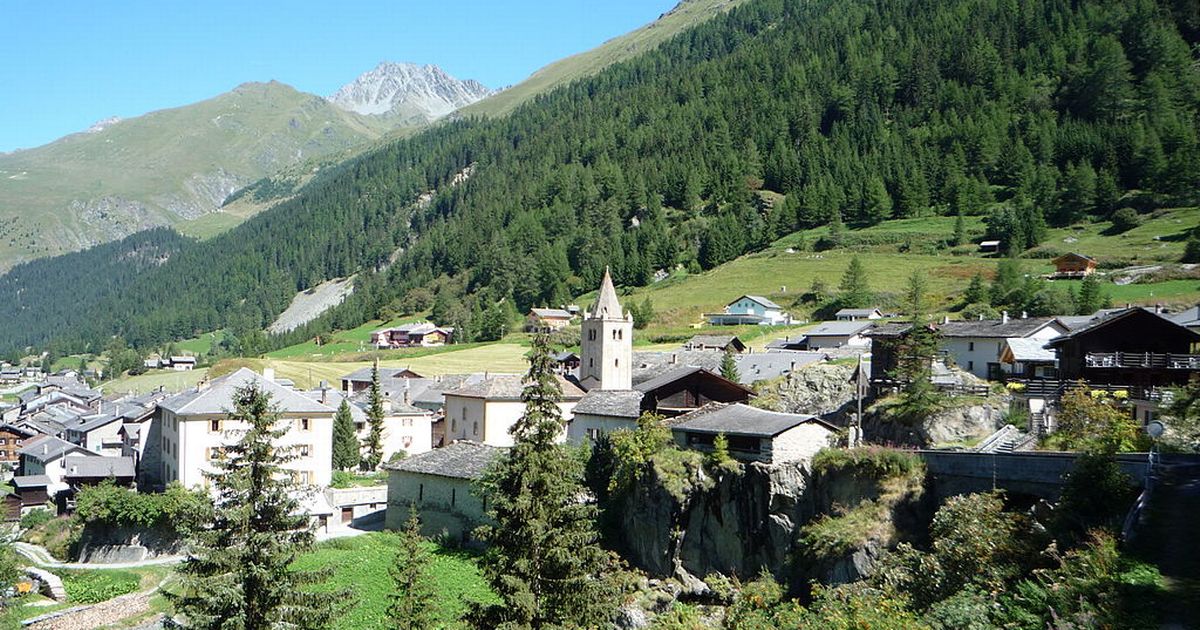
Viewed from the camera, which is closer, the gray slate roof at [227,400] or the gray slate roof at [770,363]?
the gray slate roof at [227,400]

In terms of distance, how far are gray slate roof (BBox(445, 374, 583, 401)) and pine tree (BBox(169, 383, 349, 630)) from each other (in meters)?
38.8

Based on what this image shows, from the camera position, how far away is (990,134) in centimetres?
15300

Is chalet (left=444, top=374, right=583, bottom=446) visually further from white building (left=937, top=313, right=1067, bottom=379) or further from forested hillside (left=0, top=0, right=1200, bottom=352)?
forested hillside (left=0, top=0, right=1200, bottom=352)

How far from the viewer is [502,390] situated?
62281 mm

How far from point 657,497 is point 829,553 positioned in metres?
11.1

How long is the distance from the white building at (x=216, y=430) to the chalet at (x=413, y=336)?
8208 cm

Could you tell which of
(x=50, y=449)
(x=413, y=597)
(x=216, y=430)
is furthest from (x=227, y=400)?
(x=50, y=449)

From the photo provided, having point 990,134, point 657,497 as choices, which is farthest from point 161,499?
point 990,134

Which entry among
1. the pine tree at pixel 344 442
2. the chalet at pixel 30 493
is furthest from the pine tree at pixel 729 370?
the chalet at pixel 30 493

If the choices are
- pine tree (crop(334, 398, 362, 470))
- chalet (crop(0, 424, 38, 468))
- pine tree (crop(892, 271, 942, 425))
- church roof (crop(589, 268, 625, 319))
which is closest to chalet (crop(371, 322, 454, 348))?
chalet (crop(0, 424, 38, 468))

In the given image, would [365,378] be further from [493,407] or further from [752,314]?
[752,314]

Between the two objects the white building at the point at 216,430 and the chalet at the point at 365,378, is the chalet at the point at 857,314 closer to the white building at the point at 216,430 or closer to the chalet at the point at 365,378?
the chalet at the point at 365,378

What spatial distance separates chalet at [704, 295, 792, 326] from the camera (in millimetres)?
106875

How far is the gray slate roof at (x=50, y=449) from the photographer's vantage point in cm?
7456
